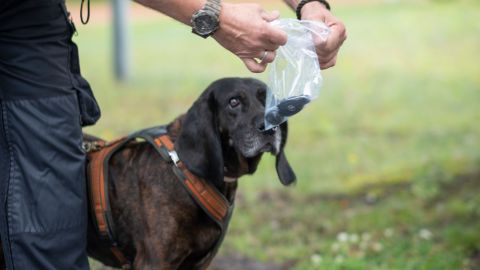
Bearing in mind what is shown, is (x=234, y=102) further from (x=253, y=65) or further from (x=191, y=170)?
(x=253, y=65)

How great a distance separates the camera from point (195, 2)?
9.23 feet

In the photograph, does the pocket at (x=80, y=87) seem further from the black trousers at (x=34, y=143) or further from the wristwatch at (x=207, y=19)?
the wristwatch at (x=207, y=19)

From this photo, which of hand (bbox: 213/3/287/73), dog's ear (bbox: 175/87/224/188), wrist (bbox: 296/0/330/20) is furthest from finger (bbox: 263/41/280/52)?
dog's ear (bbox: 175/87/224/188)

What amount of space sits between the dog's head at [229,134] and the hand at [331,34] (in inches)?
19.1

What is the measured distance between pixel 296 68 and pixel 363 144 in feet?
18.8

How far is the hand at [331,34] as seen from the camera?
10.3 feet

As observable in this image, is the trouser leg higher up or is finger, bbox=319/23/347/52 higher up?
finger, bbox=319/23/347/52

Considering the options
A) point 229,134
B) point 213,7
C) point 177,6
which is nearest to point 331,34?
point 213,7

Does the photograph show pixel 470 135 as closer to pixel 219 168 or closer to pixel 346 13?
pixel 219 168

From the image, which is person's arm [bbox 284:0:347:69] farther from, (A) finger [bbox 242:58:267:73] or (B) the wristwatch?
(B) the wristwatch

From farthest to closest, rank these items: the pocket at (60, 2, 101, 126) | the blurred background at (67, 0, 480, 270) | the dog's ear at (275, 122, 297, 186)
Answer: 1. the blurred background at (67, 0, 480, 270)
2. the dog's ear at (275, 122, 297, 186)
3. the pocket at (60, 2, 101, 126)

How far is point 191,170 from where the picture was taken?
3562 mm

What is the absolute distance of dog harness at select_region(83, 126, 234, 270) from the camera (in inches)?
140

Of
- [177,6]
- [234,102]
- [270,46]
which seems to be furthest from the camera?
[234,102]
